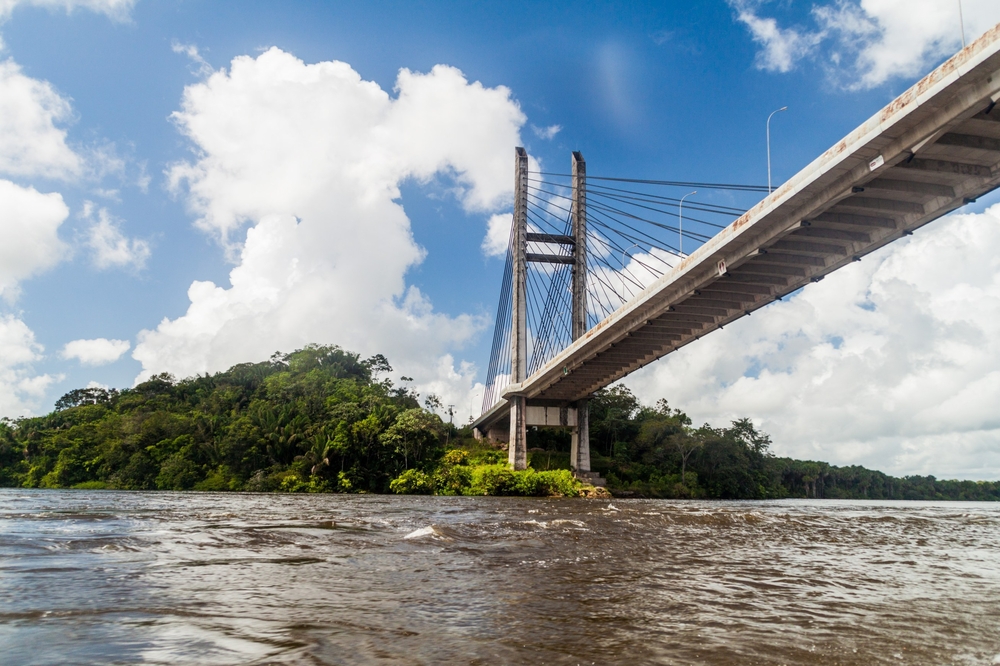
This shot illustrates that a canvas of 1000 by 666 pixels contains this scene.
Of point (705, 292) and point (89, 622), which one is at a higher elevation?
point (705, 292)

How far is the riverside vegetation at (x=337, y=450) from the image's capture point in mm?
40219

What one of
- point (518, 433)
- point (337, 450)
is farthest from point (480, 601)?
point (337, 450)

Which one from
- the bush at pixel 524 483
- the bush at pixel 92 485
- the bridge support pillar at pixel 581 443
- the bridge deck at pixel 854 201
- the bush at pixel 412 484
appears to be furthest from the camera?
the bridge support pillar at pixel 581 443

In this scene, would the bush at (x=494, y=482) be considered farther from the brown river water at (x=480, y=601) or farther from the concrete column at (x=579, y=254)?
the brown river water at (x=480, y=601)

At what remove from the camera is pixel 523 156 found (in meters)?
41.7

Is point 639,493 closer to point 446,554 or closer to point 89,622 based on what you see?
point 446,554

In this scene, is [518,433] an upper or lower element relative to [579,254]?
lower

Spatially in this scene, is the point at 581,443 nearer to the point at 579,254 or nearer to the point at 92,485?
the point at 579,254

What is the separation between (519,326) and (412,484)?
1170cm

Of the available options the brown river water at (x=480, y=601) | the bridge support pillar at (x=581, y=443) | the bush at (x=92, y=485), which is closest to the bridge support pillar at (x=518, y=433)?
the bridge support pillar at (x=581, y=443)

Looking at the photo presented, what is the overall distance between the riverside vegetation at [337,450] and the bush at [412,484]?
7 cm

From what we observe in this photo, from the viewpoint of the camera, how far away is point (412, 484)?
37.7m

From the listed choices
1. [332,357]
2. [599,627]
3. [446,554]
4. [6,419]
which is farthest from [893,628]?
[332,357]

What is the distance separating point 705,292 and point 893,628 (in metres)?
18.0
